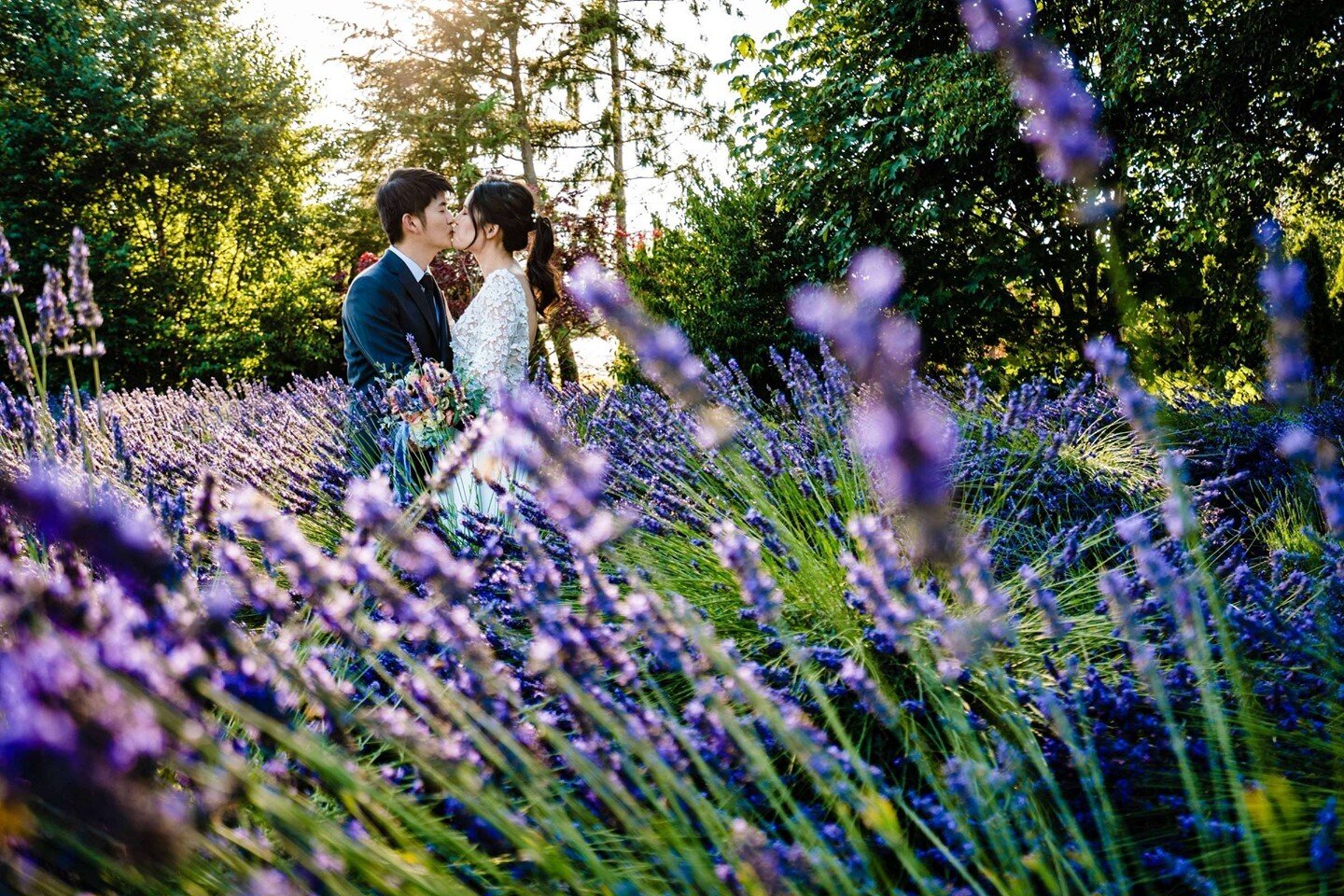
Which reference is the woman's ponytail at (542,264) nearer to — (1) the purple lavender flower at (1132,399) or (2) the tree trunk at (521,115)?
(1) the purple lavender flower at (1132,399)

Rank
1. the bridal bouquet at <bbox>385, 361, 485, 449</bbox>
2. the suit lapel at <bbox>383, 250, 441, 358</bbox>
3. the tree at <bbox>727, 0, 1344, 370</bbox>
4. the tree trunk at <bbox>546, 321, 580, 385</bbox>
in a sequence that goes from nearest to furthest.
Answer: the bridal bouquet at <bbox>385, 361, 485, 449</bbox>, the suit lapel at <bbox>383, 250, 441, 358</bbox>, the tree at <bbox>727, 0, 1344, 370</bbox>, the tree trunk at <bbox>546, 321, 580, 385</bbox>

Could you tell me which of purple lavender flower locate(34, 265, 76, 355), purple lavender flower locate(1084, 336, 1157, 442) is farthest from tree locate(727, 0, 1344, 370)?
purple lavender flower locate(34, 265, 76, 355)

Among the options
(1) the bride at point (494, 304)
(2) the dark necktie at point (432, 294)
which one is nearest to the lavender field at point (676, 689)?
(1) the bride at point (494, 304)

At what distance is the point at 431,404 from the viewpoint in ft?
9.92

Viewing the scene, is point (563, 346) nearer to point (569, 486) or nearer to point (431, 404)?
point (431, 404)

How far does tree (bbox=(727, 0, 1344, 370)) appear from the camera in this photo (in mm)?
5504

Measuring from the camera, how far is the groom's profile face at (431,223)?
3.88 m

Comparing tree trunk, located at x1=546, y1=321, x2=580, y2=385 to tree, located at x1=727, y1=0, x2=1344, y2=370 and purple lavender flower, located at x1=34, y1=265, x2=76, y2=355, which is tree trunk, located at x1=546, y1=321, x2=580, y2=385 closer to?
tree, located at x1=727, y1=0, x2=1344, y2=370

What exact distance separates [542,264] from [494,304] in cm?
92

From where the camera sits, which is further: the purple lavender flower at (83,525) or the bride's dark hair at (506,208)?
the bride's dark hair at (506,208)

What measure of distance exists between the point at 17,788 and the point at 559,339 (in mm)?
13291

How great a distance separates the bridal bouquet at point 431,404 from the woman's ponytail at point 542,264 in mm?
1327

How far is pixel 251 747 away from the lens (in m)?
1.41

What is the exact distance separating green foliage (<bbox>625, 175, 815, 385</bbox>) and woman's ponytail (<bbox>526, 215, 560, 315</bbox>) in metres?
3.18
